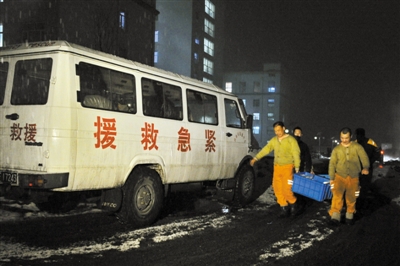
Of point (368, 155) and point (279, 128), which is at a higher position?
point (279, 128)

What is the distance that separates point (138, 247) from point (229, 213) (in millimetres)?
3185

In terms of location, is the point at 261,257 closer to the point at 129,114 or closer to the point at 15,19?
the point at 129,114

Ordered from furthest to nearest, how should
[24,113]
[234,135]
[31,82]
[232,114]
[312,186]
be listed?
[232,114] → [234,135] → [312,186] → [31,82] → [24,113]

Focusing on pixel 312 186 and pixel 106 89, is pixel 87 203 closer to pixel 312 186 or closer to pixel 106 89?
pixel 106 89

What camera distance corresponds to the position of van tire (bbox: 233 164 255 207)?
9.41 m

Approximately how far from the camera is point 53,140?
532cm

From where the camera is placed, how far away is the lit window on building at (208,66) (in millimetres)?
62062

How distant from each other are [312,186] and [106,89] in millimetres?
4179

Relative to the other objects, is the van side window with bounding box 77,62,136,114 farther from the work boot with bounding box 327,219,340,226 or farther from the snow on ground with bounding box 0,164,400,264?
the work boot with bounding box 327,219,340,226

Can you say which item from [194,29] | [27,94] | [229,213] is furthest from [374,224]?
[194,29]

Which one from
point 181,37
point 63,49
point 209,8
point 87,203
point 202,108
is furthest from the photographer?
point 209,8

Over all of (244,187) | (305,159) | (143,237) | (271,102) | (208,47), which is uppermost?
(208,47)

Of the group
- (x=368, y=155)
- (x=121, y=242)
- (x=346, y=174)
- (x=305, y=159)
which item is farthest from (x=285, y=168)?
(x=121, y=242)

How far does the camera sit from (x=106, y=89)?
6129 millimetres
